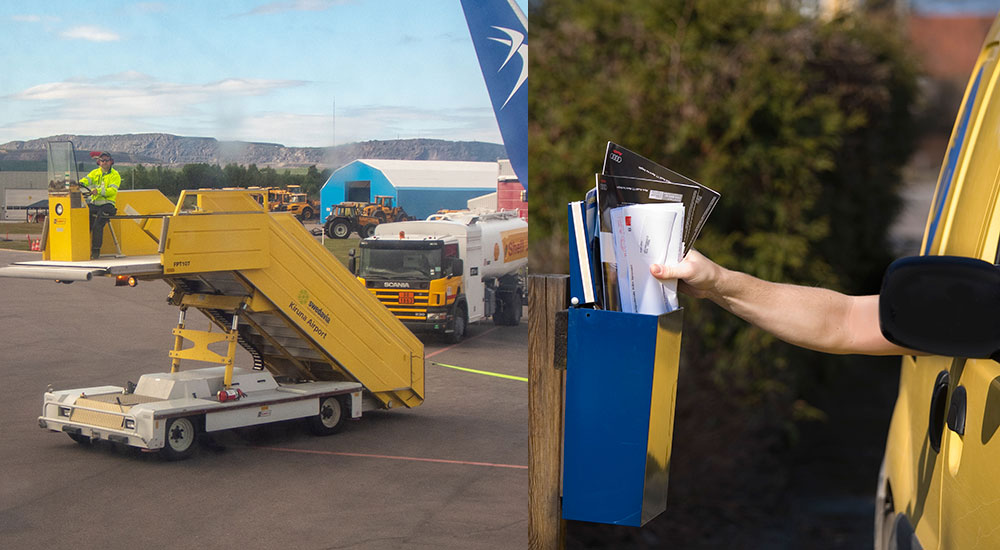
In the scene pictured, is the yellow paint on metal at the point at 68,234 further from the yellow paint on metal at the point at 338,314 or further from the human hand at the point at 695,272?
the human hand at the point at 695,272

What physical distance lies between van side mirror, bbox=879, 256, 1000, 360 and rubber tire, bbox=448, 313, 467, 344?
1646 mm

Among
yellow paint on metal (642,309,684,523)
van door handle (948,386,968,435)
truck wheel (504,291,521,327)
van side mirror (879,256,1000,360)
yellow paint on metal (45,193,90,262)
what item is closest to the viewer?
van side mirror (879,256,1000,360)

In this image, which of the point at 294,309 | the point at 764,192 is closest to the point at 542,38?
the point at 764,192

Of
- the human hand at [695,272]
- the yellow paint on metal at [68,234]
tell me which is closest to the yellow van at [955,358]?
the human hand at [695,272]

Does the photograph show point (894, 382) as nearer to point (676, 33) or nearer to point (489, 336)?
point (676, 33)

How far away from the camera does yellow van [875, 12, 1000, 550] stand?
1.18 m

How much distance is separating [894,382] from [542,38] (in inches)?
93.8

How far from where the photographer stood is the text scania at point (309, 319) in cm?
252

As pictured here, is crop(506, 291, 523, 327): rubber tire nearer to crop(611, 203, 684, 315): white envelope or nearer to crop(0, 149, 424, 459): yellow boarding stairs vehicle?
crop(0, 149, 424, 459): yellow boarding stairs vehicle

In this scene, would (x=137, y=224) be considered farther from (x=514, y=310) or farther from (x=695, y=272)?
(x=695, y=272)

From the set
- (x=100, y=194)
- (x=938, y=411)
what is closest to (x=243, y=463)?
(x=100, y=194)

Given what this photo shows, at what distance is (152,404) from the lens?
2361 mm

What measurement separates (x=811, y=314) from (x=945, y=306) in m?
0.43

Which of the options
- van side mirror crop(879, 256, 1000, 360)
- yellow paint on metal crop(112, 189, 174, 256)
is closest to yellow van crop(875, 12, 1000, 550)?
van side mirror crop(879, 256, 1000, 360)
